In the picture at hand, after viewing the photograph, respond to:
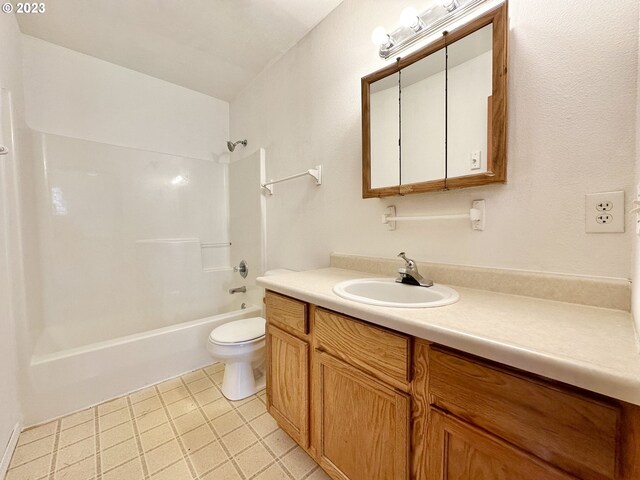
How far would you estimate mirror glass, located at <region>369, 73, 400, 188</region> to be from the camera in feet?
4.16

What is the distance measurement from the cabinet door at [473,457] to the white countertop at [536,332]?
0.20 metres

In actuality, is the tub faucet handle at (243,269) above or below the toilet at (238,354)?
above

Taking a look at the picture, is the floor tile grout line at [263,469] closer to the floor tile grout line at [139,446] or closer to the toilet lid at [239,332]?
the floor tile grout line at [139,446]

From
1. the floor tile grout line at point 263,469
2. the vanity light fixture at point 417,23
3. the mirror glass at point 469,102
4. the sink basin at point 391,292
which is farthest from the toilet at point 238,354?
the vanity light fixture at point 417,23

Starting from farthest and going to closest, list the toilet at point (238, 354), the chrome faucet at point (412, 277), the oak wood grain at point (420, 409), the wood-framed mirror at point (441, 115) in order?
the toilet at point (238, 354), the chrome faucet at point (412, 277), the wood-framed mirror at point (441, 115), the oak wood grain at point (420, 409)

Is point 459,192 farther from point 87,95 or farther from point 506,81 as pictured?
point 87,95

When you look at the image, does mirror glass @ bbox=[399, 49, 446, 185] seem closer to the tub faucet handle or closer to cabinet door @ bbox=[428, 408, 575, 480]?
cabinet door @ bbox=[428, 408, 575, 480]

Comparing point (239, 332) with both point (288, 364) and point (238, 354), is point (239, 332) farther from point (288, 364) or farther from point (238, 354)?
point (288, 364)

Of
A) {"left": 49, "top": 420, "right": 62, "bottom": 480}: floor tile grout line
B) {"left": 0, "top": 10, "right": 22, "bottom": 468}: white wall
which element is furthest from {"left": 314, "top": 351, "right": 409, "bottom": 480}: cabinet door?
{"left": 0, "top": 10, "right": 22, "bottom": 468}: white wall

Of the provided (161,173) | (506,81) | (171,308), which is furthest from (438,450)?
(161,173)

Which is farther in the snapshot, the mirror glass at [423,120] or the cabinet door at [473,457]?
the mirror glass at [423,120]

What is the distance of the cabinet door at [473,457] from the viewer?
537 mm

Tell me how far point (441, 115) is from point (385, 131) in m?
0.28

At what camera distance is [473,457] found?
2.04ft
